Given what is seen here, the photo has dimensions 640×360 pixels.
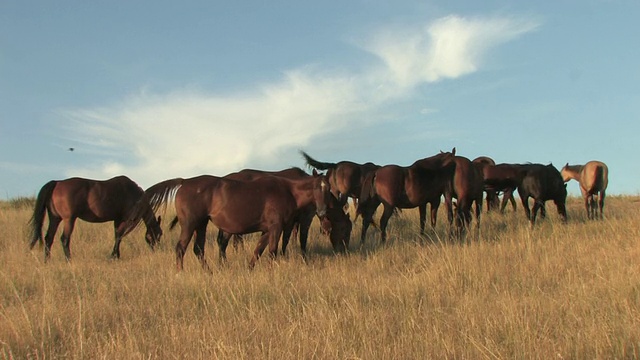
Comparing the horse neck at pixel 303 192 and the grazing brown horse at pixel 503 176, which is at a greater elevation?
the grazing brown horse at pixel 503 176

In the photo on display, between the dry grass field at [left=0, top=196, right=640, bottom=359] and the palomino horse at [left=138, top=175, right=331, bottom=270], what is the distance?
0.55m

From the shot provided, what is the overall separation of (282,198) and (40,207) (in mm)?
5321

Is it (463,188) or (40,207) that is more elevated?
(463,188)

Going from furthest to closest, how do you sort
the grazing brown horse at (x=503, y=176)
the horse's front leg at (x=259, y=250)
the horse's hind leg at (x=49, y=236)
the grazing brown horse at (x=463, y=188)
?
the grazing brown horse at (x=503, y=176), the grazing brown horse at (x=463, y=188), the horse's hind leg at (x=49, y=236), the horse's front leg at (x=259, y=250)

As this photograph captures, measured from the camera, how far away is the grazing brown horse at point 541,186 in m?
13.5

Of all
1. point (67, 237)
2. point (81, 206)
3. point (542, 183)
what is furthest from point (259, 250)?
point (542, 183)

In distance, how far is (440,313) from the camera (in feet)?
16.7

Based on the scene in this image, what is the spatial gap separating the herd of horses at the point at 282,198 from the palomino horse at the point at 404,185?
2 centimetres

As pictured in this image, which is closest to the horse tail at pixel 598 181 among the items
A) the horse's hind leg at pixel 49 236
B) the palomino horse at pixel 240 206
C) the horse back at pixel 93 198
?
the palomino horse at pixel 240 206

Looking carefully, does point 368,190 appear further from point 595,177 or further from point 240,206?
point 595,177

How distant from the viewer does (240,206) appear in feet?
26.8

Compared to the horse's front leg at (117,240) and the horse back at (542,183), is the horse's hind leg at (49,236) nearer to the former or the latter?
the horse's front leg at (117,240)

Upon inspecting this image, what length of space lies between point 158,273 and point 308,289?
2802 millimetres

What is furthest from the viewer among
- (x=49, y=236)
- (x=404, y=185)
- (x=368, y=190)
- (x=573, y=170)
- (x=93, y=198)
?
(x=573, y=170)
